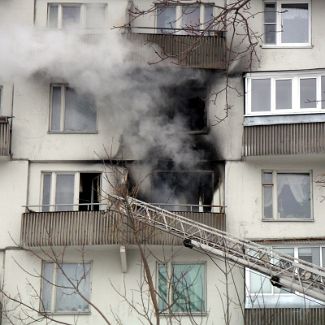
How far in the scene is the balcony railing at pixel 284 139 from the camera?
69.7 feet

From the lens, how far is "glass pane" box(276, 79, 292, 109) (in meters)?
22.2

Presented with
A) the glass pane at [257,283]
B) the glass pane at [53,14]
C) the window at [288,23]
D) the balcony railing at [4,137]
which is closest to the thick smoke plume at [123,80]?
the glass pane at [53,14]

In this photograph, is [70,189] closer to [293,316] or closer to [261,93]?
[261,93]

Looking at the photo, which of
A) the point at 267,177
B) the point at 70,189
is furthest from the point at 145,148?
the point at 267,177

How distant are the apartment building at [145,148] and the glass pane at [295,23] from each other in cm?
3

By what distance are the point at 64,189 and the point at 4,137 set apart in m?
2.30

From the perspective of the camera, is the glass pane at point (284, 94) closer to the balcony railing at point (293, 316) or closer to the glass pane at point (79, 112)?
the glass pane at point (79, 112)

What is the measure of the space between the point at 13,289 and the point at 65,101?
227 inches

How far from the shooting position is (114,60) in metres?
22.6

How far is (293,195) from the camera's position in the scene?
2220 centimetres

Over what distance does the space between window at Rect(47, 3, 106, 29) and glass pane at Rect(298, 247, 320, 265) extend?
9.02 m

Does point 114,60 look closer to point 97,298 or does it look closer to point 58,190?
point 58,190

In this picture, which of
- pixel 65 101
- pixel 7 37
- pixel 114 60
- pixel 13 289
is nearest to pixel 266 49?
pixel 114 60

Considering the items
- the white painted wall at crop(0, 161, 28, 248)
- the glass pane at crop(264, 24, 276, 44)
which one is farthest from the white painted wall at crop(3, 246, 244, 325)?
the glass pane at crop(264, 24, 276, 44)
